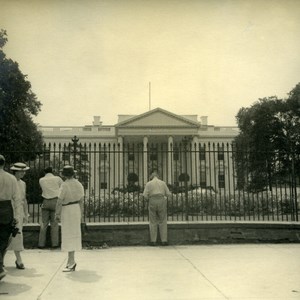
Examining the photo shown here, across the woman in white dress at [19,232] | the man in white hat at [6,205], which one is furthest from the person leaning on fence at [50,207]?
the man in white hat at [6,205]

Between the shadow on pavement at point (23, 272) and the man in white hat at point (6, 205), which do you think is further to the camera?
the shadow on pavement at point (23, 272)

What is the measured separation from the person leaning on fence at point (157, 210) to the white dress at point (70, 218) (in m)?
2.71

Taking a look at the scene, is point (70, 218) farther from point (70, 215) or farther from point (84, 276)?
point (84, 276)

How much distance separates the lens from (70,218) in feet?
21.1

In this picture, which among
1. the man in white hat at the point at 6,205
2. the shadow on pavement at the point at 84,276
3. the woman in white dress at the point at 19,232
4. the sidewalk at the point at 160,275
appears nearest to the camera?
the sidewalk at the point at 160,275

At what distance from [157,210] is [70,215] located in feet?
9.55

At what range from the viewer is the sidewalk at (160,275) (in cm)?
488

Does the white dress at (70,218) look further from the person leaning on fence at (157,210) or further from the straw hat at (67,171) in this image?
the person leaning on fence at (157,210)

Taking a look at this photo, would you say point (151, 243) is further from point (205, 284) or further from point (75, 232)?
point (205, 284)

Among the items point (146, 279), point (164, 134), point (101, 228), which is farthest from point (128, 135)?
point (146, 279)

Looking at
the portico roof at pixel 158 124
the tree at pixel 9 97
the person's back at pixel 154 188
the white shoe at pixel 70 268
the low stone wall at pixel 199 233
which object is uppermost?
the portico roof at pixel 158 124

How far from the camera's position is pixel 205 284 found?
17.5 feet

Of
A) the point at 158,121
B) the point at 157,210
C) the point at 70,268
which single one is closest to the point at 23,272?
the point at 70,268

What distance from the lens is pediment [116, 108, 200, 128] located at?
53156 millimetres
